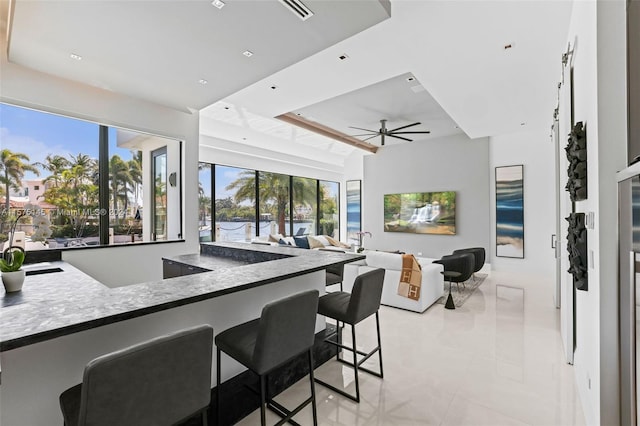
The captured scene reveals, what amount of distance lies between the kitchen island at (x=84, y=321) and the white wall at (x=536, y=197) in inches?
276

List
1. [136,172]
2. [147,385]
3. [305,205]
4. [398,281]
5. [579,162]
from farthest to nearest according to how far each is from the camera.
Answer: [305,205]
[398,281]
[136,172]
[579,162]
[147,385]

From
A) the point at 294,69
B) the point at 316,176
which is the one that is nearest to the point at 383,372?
the point at 294,69

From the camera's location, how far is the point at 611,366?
1609mm

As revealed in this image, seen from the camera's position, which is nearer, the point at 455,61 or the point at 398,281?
the point at 455,61

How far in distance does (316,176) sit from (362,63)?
6.99m

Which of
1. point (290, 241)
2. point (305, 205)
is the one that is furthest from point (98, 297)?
point (305, 205)

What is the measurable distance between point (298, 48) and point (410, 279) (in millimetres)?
3422

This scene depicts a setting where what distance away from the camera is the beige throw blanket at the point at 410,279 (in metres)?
4.25

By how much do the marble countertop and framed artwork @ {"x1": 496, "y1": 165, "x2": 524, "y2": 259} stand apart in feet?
20.6

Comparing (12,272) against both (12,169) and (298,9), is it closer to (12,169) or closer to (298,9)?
(12,169)

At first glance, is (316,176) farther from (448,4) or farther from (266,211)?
(448,4)

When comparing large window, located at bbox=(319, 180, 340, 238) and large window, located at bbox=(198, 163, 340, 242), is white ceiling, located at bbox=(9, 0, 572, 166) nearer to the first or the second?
large window, located at bbox=(198, 163, 340, 242)

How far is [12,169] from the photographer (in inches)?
124

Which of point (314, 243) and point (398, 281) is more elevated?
point (314, 243)
